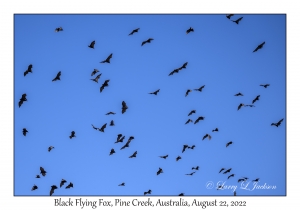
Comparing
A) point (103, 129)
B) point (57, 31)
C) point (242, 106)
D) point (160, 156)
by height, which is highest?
point (57, 31)

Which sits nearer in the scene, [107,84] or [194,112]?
[107,84]
